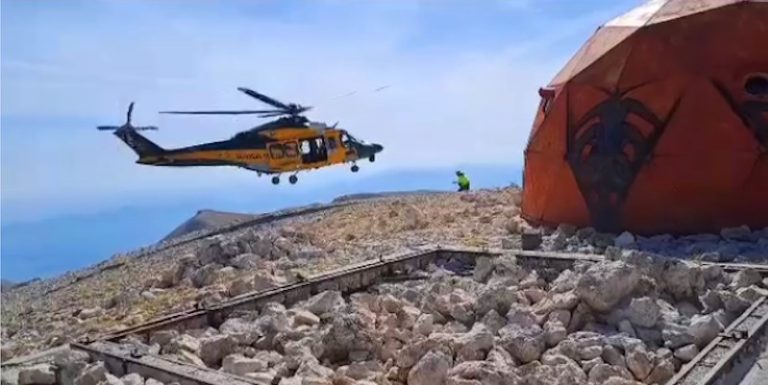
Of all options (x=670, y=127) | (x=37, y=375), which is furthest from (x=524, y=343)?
(x=670, y=127)

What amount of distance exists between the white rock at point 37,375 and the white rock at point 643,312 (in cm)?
358

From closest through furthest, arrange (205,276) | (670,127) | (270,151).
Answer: (205,276) → (670,127) → (270,151)

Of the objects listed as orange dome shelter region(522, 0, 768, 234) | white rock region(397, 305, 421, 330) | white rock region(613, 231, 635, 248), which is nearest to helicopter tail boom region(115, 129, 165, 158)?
orange dome shelter region(522, 0, 768, 234)

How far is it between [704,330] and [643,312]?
457 millimetres

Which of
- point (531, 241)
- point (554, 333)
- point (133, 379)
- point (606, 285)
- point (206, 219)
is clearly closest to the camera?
point (133, 379)

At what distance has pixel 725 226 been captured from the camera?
340 inches

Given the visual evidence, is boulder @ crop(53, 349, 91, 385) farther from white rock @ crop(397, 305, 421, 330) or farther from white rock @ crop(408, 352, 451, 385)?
white rock @ crop(397, 305, 421, 330)

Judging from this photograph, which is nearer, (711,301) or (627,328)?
(627,328)

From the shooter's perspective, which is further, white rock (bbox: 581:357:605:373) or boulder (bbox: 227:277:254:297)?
boulder (bbox: 227:277:254:297)

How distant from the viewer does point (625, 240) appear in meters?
8.48

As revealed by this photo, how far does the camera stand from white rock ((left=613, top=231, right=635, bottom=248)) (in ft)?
27.6

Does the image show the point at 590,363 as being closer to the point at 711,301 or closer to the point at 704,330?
the point at 704,330

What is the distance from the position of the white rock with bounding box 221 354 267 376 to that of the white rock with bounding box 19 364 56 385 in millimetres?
975

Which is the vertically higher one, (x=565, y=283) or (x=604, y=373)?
(x=565, y=283)
